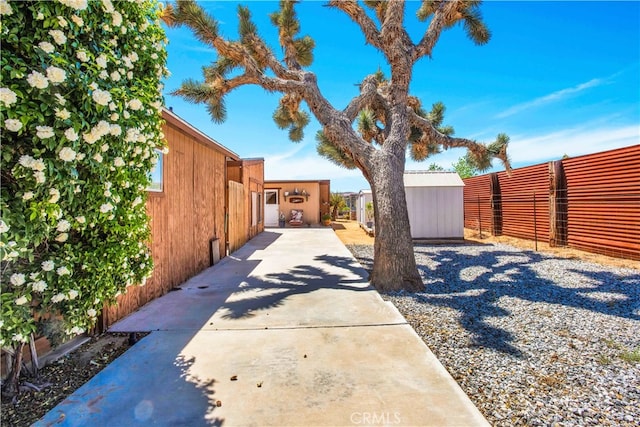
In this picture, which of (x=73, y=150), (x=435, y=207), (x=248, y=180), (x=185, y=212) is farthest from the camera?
(x=248, y=180)

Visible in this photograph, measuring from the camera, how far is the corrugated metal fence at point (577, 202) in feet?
24.3

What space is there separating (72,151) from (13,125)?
270mm

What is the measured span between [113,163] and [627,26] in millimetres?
11099

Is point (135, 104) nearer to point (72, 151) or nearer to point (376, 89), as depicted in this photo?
point (72, 151)

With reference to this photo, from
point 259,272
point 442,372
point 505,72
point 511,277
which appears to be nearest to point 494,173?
point 505,72

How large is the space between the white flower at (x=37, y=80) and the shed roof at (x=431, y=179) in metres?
11.1

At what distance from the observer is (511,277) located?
616 centimetres

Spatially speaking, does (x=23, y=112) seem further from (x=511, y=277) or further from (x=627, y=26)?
(x=627, y=26)

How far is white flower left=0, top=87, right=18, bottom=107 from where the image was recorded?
4.81 ft

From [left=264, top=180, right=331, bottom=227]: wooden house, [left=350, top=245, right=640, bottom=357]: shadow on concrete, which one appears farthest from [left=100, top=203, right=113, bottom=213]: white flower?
[left=264, top=180, right=331, bottom=227]: wooden house

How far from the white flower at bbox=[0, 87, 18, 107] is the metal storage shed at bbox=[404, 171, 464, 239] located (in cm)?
1125

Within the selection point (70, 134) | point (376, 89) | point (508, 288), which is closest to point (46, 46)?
point (70, 134)

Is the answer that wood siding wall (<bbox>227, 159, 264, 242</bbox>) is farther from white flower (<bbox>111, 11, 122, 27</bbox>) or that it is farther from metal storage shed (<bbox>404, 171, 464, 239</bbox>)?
white flower (<bbox>111, 11, 122, 27</bbox>)

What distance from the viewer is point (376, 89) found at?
672cm
